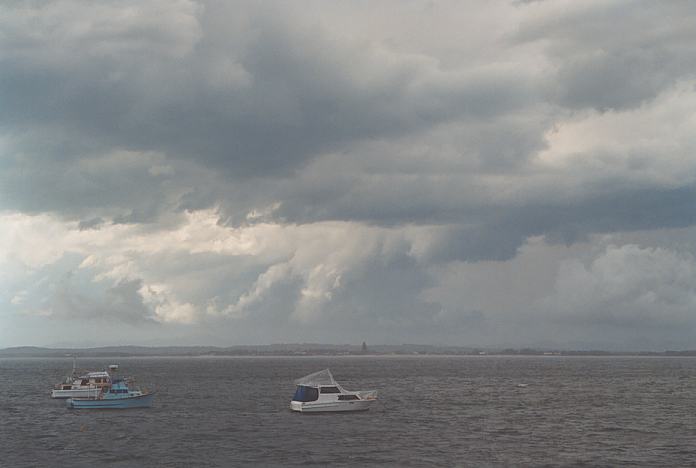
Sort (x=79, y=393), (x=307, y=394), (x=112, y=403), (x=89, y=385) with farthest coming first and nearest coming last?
(x=79, y=393) < (x=89, y=385) < (x=112, y=403) < (x=307, y=394)

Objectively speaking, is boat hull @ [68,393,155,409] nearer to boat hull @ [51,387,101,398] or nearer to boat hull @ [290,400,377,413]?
boat hull @ [51,387,101,398]

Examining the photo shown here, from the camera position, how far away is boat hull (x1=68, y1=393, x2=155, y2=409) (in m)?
126

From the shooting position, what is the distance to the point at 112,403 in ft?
415

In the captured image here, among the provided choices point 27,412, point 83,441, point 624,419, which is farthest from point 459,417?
point 27,412

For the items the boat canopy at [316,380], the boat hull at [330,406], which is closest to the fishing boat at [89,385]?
the boat canopy at [316,380]

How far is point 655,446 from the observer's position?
274 ft

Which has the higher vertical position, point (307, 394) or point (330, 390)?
point (330, 390)

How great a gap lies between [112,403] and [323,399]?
3756cm

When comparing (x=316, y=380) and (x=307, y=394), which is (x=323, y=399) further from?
(x=316, y=380)

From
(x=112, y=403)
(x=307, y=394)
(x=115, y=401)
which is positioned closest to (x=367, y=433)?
(x=307, y=394)

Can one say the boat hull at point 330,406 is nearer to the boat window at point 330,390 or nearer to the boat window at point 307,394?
the boat window at point 307,394

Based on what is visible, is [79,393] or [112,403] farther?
[79,393]

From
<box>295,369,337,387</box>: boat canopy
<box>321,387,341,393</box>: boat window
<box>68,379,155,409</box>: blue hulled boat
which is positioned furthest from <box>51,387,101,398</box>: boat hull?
<box>321,387,341,393</box>: boat window

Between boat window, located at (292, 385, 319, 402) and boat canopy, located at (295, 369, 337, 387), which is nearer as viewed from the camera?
boat window, located at (292, 385, 319, 402)
